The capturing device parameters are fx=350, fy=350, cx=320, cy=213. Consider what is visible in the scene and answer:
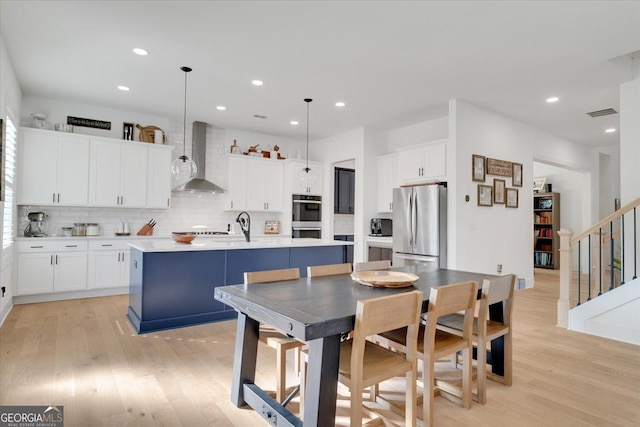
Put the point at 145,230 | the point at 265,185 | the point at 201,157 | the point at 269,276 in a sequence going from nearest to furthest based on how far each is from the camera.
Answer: the point at 269,276 < the point at 145,230 < the point at 201,157 < the point at 265,185

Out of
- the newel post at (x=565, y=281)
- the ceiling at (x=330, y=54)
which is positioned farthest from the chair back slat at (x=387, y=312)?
the newel post at (x=565, y=281)

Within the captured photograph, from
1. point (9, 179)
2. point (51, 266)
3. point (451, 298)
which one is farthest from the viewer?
point (51, 266)

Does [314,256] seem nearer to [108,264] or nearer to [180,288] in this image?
[180,288]

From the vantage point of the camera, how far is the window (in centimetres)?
392

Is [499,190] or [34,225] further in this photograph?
[499,190]

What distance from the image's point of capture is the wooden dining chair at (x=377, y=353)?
1.61 meters

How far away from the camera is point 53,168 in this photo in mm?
4906

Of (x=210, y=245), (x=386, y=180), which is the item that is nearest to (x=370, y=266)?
(x=210, y=245)

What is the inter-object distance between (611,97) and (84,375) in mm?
6714

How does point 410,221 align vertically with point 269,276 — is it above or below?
above

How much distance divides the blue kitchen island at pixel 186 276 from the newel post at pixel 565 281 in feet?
10.5

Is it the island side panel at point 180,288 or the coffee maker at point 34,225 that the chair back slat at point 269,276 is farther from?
the coffee maker at point 34,225

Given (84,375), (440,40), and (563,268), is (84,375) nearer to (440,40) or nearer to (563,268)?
(440,40)

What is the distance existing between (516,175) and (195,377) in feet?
18.2
